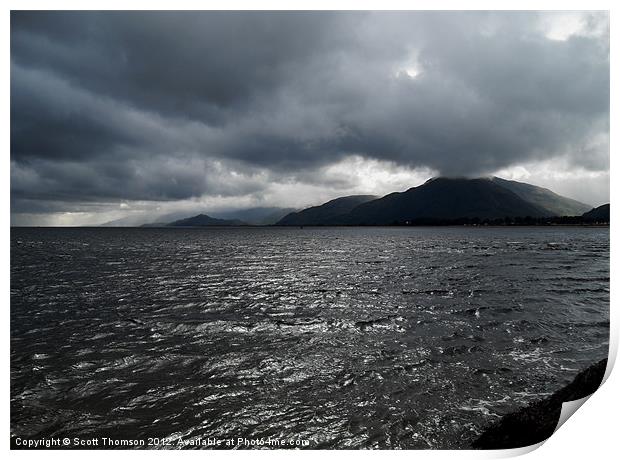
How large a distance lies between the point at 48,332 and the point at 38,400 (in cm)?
590

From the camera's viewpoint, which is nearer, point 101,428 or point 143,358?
point 101,428

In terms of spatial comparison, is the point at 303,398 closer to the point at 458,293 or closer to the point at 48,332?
the point at 48,332

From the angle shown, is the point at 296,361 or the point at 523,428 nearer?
the point at 523,428

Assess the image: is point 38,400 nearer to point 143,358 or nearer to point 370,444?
point 143,358

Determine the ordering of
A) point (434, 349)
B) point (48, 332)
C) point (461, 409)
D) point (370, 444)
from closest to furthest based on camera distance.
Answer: point (370, 444)
point (461, 409)
point (434, 349)
point (48, 332)

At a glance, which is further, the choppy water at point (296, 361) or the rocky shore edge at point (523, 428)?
the choppy water at point (296, 361)

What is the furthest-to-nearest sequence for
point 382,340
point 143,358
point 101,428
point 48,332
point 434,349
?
point 48,332 → point 382,340 → point 434,349 → point 143,358 → point 101,428

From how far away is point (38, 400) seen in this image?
22.9 ft

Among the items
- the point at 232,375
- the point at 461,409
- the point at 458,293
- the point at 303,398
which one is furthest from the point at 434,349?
the point at 458,293

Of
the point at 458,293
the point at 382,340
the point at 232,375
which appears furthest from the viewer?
the point at 458,293

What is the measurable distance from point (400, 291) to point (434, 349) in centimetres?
944

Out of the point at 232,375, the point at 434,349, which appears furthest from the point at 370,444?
the point at 434,349

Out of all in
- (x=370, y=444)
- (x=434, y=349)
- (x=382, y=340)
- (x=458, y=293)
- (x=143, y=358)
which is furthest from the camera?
(x=458, y=293)

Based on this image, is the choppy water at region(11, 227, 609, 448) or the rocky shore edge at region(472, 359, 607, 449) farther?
the choppy water at region(11, 227, 609, 448)
